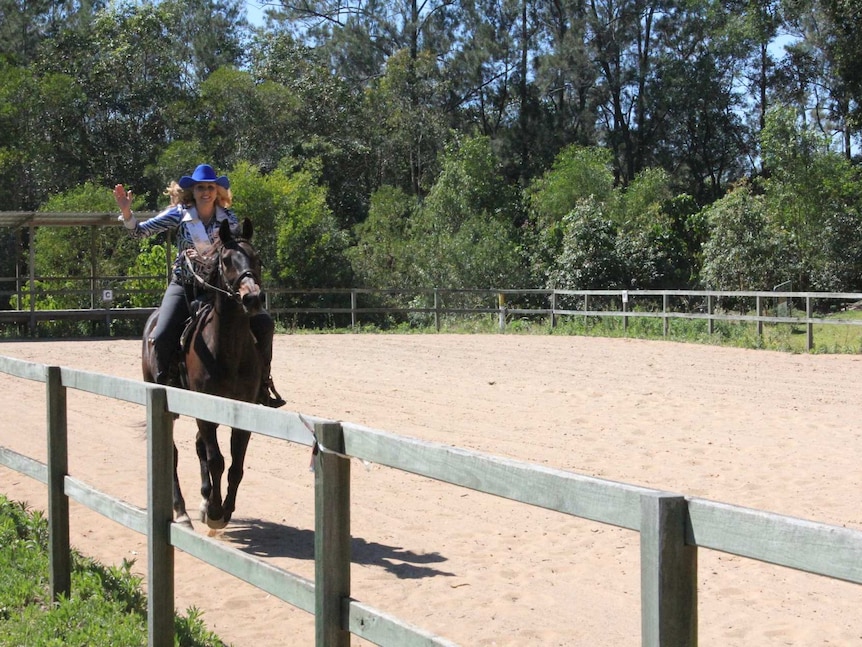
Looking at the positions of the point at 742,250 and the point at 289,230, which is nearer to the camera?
the point at 742,250

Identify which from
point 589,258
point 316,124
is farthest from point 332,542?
point 316,124

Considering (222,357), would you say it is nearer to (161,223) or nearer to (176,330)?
(176,330)

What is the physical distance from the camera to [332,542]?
3.41m

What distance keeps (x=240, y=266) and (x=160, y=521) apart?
233cm

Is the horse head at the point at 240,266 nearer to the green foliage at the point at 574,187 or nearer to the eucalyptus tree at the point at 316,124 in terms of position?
the green foliage at the point at 574,187

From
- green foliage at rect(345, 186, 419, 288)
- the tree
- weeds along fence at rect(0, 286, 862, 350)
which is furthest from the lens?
green foliage at rect(345, 186, 419, 288)

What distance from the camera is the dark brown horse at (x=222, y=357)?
22.2ft

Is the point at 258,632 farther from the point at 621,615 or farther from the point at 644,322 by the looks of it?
the point at 644,322

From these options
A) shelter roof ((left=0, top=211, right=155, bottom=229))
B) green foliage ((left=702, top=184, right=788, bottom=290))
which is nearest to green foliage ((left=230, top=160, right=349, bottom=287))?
shelter roof ((left=0, top=211, right=155, bottom=229))

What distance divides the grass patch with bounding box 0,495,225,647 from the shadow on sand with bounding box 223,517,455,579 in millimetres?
952

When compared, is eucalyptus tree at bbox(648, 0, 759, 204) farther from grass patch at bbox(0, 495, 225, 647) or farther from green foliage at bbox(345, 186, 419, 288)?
grass patch at bbox(0, 495, 225, 647)

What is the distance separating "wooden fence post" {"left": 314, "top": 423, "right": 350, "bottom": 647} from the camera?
3408 millimetres

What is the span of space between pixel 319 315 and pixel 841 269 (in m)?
17.9

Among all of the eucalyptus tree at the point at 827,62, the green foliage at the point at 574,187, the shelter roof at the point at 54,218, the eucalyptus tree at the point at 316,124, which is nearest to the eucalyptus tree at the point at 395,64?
the eucalyptus tree at the point at 316,124
